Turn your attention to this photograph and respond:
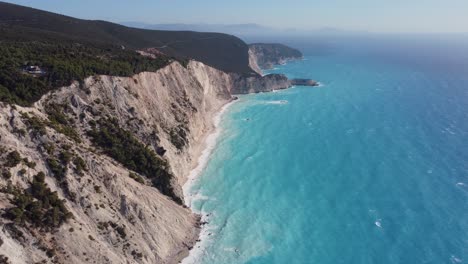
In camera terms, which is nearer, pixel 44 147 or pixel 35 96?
pixel 44 147

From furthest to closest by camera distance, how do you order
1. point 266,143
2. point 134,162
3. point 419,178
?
point 266,143 < point 419,178 < point 134,162

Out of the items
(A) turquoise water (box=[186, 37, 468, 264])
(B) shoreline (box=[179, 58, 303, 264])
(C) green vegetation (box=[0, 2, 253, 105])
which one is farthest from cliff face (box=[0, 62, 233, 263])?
(A) turquoise water (box=[186, 37, 468, 264])

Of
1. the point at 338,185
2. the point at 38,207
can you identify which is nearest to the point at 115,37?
the point at 338,185

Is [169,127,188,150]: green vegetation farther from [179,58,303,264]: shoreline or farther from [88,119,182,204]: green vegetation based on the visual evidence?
[88,119,182,204]: green vegetation

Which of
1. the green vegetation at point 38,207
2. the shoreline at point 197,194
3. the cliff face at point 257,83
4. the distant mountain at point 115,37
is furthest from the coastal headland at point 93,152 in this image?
the cliff face at point 257,83

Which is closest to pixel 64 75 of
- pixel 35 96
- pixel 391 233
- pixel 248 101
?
pixel 35 96

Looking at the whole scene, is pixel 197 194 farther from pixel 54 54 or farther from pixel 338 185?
pixel 54 54

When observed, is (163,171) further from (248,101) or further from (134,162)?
(248,101)
